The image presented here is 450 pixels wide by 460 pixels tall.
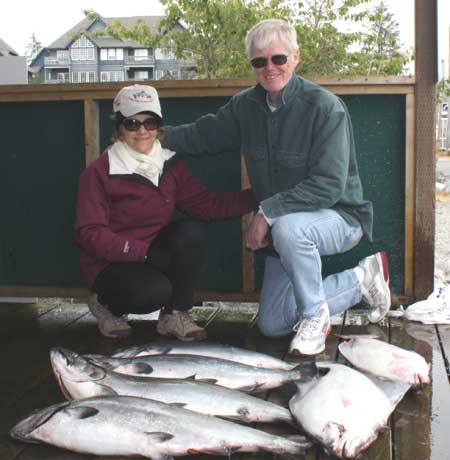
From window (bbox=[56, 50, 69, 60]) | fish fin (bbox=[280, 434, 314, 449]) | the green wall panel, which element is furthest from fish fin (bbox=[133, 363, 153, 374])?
window (bbox=[56, 50, 69, 60])

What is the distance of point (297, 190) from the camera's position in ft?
11.6

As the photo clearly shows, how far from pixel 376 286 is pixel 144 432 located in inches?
77.2

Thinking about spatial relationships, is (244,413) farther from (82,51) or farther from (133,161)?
(82,51)

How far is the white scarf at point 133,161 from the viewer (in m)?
3.68

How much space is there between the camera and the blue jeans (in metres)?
3.48

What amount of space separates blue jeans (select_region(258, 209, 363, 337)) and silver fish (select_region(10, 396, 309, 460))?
120cm

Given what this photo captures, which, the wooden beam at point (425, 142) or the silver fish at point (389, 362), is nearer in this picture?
the silver fish at point (389, 362)

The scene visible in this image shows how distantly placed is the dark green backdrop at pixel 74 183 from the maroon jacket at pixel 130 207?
441 mm

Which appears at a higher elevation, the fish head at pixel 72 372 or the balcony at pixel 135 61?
the balcony at pixel 135 61

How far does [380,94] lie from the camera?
4.30 m

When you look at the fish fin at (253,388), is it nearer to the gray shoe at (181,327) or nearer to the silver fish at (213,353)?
the silver fish at (213,353)

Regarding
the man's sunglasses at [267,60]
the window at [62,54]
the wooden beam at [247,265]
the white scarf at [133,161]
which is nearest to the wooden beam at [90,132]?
the white scarf at [133,161]

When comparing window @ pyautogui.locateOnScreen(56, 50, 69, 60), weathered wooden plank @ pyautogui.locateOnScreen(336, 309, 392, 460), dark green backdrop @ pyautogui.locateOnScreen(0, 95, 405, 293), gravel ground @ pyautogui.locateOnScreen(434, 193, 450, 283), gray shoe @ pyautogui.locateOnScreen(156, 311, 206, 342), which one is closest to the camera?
weathered wooden plank @ pyautogui.locateOnScreen(336, 309, 392, 460)

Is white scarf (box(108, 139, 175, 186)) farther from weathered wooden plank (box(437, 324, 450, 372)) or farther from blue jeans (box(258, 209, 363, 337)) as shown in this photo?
weathered wooden plank (box(437, 324, 450, 372))
